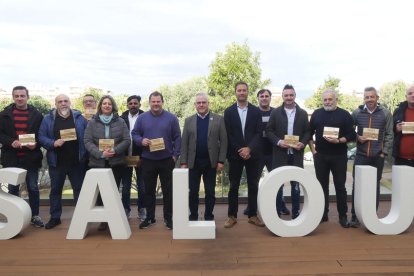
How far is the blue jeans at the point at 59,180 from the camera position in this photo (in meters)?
4.36

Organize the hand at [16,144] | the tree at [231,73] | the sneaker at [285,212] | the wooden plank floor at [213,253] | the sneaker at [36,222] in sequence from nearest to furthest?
the wooden plank floor at [213,253], the hand at [16,144], the sneaker at [36,222], the sneaker at [285,212], the tree at [231,73]

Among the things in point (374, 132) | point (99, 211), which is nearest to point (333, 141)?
point (374, 132)

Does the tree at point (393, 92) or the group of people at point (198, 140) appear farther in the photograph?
the tree at point (393, 92)

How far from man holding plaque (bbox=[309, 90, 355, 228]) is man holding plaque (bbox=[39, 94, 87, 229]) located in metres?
2.70

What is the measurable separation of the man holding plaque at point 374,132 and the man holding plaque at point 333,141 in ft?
0.52

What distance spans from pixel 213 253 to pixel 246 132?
4.91ft

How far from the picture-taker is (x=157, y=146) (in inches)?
162

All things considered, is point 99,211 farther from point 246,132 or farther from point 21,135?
point 246,132

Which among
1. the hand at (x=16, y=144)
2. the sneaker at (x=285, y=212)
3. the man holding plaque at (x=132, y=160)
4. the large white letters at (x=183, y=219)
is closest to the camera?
the large white letters at (x=183, y=219)

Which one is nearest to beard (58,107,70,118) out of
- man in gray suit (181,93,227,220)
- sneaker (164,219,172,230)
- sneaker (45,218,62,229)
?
sneaker (45,218,62,229)

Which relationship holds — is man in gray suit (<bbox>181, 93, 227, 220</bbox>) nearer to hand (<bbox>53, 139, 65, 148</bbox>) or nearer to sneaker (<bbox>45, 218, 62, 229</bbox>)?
hand (<bbox>53, 139, 65, 148</bbox>)

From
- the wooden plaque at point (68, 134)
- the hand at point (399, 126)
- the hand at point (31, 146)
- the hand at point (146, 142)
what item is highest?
the hand at point (399, 126)

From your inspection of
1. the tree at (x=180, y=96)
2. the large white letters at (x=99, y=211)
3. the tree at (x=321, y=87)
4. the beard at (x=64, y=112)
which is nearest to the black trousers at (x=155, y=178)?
the large white letters at (x=99, y=211)

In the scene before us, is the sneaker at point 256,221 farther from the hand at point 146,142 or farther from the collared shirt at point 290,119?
the hand at point 146,142
